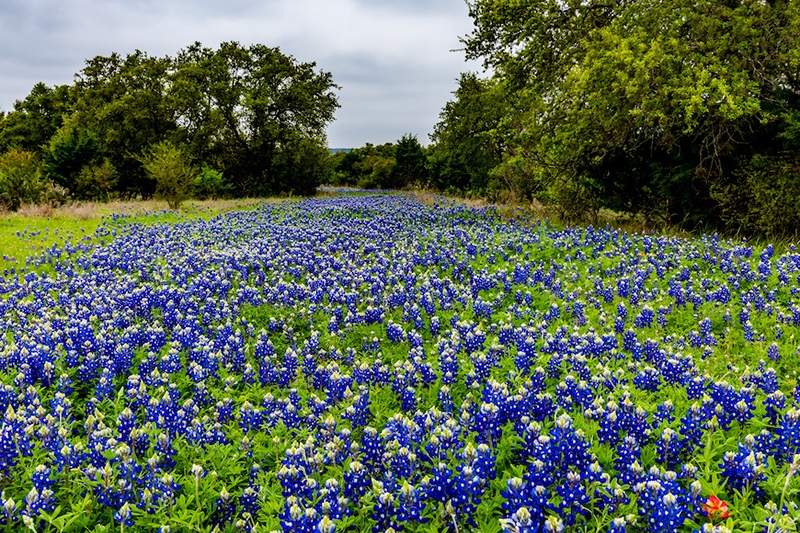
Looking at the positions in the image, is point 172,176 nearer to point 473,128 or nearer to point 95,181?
point 95,181

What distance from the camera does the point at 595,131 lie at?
1580 cm

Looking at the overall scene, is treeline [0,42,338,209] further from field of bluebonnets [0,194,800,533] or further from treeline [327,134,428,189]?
field of bluebonnets [0,194,800,533]

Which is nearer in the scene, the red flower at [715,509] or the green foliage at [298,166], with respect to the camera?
the red flower at [715,509]

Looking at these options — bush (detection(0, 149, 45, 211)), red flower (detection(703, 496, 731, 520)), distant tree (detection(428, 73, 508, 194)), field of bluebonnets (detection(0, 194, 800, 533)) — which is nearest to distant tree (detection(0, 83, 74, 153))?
bush (detection(0, 149, 45, 211))

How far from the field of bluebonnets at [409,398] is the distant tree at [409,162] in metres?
53.5

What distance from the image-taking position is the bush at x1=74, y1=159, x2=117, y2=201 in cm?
3472

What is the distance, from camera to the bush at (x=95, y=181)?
1367 inches

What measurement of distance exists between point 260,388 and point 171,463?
155cm

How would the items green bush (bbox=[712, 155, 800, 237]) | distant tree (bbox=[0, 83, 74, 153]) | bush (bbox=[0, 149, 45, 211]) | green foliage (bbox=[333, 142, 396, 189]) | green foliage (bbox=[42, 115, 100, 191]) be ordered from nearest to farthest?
1. green bush (bbox=[712, 155, 800, 237])
2. bush (bbox=[0, 149, 45, 211])
3. green foliage (bbox=[42, 115, 100, 191])
4. distant tree (bbox=[0, 83, 74, 153])
5. green foliage (bbox=[333, 142, 396, 189])

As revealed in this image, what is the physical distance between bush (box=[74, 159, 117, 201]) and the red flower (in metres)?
38.0

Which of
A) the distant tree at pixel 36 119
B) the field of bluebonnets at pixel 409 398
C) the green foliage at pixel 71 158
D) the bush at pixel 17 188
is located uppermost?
the distant tree at pixel 36 119

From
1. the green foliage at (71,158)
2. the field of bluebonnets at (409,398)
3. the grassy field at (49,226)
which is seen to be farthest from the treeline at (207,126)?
the field of bluebonnets at (409,398)

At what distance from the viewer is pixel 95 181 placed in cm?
3572

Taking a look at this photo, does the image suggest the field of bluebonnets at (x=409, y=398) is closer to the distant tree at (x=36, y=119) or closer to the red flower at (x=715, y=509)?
the red flower at (x=715, y=509)
